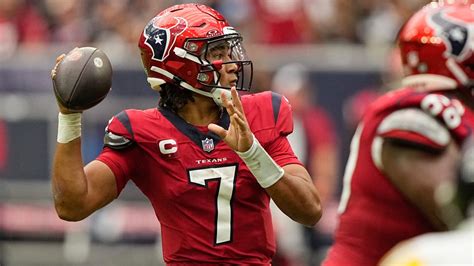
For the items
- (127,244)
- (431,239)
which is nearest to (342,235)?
(431,239)

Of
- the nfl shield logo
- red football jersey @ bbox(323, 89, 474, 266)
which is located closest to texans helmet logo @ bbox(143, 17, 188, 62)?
the nfl shield logo

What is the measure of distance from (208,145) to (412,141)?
1.09m

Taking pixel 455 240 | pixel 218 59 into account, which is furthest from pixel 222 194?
pixel 455 240

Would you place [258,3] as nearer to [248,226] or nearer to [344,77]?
[344,77]

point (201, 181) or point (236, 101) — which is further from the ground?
point (236, 101)

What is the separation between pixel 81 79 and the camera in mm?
4840

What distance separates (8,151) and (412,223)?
24.4 feet

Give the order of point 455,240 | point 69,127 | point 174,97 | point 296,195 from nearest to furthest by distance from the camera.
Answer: point 455,240 → point 296,195 → point 69,127 → point 174,97

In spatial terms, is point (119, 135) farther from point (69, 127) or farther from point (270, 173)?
point (270, 173)

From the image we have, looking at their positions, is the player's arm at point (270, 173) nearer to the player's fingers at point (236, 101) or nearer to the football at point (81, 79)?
the player's fingers at point (236, 101)

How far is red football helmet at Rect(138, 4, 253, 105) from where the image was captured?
Answer: 4.95 metres

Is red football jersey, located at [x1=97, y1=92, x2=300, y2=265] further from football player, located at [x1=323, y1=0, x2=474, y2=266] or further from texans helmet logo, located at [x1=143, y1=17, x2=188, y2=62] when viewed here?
football player, located at [x1=323, y1=0, x2=474, y2=266]

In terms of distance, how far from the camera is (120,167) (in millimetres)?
4953

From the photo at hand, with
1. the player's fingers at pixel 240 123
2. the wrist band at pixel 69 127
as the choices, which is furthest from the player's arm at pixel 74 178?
the player's fingers at pixel 240 123
